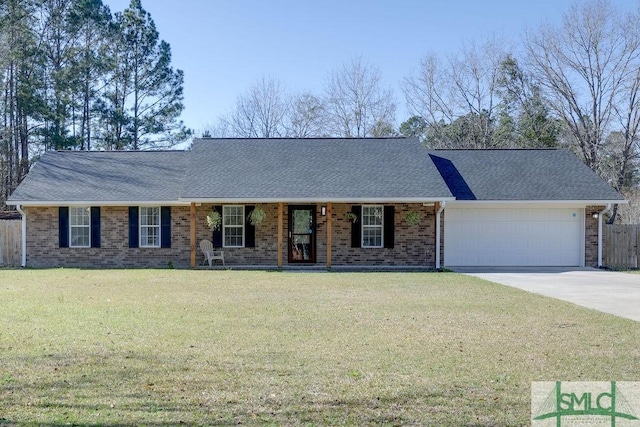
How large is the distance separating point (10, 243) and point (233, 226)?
26.1 ft

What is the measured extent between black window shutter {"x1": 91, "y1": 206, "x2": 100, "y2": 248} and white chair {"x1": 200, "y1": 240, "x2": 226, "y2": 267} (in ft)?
11.8

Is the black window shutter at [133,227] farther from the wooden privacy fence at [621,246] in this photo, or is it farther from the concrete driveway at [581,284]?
the wooden privacy fence at [621,246]

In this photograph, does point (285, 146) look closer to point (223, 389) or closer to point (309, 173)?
point (309, 173)

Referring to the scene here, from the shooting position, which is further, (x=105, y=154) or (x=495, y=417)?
(x=105, y=154)

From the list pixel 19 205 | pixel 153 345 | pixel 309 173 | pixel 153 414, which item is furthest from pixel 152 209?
pixel 153 414

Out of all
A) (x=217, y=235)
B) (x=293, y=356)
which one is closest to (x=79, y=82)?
(x=217, y=235)

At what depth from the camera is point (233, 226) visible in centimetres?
1991

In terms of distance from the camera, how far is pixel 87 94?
110 ft

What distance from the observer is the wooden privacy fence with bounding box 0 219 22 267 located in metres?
20.4

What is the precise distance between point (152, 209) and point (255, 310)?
35.4 feet

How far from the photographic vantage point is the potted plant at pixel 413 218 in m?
19.4

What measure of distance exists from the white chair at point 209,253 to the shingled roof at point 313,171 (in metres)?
1.79
